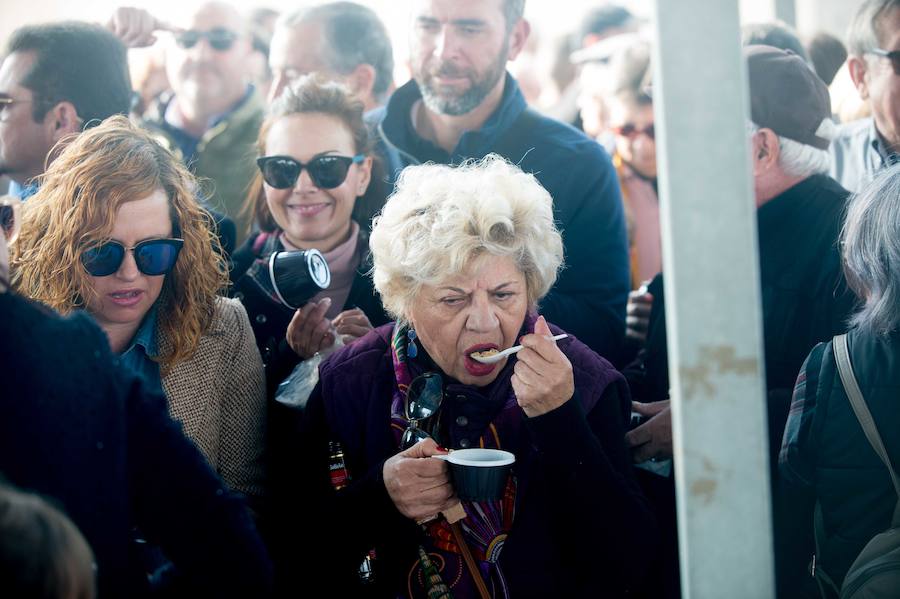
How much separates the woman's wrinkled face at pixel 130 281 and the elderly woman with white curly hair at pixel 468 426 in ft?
1.78

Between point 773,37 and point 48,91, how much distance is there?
9.38ft

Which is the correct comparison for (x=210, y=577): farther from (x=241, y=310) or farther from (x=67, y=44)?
(x=67, y=44)

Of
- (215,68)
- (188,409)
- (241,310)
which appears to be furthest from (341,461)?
(215,68)

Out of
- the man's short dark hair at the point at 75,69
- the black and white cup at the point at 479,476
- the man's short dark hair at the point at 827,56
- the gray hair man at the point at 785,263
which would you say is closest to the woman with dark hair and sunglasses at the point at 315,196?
the man's short dark hair at the point at 75,69

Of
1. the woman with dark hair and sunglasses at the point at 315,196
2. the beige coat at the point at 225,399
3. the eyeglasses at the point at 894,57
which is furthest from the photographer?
the eyeglasses at the point at 894,57

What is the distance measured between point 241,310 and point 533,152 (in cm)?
128

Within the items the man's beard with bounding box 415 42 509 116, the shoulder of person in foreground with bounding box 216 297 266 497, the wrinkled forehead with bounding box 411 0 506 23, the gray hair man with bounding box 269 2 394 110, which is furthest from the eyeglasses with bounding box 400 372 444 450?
the gray hair man with bounding box 269 2 394 110

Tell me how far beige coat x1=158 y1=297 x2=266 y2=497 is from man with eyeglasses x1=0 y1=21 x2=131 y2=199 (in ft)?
3.40

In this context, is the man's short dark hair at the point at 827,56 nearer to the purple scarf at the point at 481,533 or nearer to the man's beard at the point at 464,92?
the man's beard at the point at 464,92

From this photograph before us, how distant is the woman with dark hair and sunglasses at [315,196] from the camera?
3154 mm

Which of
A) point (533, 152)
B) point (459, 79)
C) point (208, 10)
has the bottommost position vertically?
point (533, 152)

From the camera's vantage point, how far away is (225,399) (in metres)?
2.68

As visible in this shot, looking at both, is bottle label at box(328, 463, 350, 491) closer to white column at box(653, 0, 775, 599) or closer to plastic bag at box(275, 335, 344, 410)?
plastic bag at box(275, 335, 344, 410)

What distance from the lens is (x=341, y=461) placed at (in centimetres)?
241
